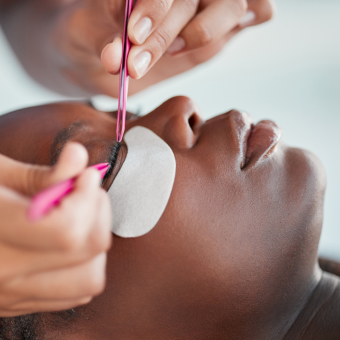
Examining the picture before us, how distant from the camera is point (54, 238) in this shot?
34cm

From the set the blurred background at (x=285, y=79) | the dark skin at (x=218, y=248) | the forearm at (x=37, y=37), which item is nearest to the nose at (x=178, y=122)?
the dark skin at (x=218, y=248)

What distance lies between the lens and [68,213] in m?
0.33

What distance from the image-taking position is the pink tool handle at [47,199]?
0.32 m

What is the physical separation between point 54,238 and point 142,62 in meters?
0.45

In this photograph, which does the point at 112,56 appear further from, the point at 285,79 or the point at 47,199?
the point at 285,79

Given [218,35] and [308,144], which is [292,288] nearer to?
[218,35]

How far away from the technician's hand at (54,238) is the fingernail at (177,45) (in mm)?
606

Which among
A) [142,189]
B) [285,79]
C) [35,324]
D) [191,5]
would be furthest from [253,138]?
[285,79]

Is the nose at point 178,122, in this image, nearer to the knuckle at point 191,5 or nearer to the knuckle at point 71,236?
the knuckle at point 191,5

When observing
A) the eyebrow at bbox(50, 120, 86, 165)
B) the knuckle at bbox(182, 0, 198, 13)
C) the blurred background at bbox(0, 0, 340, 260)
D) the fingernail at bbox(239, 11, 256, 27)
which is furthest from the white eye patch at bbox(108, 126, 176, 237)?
the blurred background at bbox(0, 0, 340, 260)

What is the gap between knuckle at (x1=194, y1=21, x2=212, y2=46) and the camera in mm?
856

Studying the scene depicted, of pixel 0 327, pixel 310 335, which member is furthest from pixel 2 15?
pixel 310 335

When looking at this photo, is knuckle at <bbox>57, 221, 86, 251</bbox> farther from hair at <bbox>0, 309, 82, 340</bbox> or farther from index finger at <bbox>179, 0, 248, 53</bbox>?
index finger at <bbox>179, 0, 248, 53</bbox>

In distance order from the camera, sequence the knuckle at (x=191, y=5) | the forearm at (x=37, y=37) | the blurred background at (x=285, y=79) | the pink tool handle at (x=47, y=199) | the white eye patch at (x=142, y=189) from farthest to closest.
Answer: the blurred background at (x=285, y=79)
the forearm at (x=37, y=37)
the knuckle at (x=191, y=5)
the white eye patch at (x=142, y=189)
the pink tool handle at (x=47, y=199)
